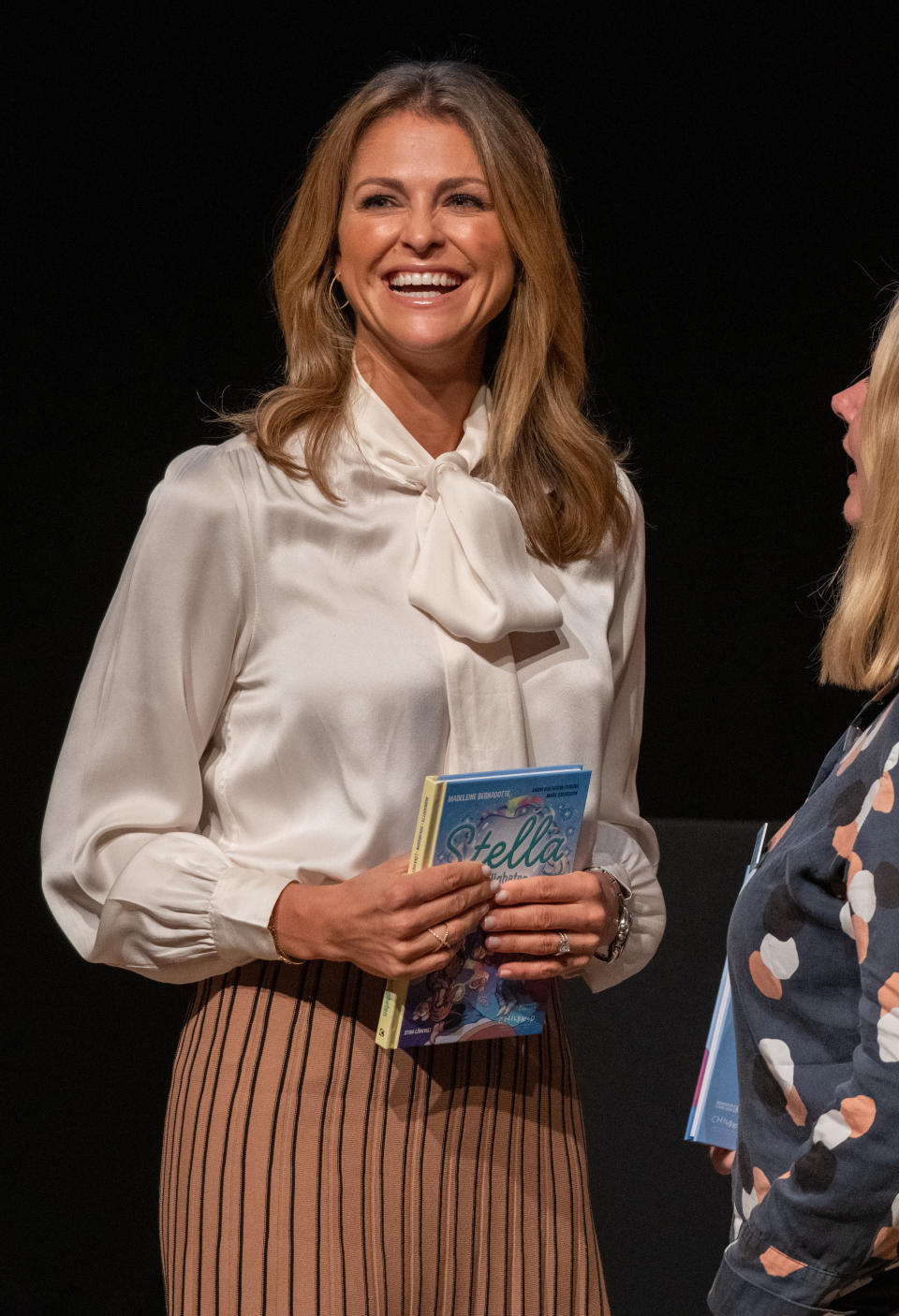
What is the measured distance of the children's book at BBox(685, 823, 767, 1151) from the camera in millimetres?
1645

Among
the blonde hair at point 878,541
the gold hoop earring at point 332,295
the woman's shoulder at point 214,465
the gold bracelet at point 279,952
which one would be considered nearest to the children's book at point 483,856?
the gold bracelet at point 279,952

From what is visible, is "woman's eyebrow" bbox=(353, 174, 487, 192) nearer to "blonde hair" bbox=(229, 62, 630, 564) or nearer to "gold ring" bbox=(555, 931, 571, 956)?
"blonde hair" bbox=(229, 62, 630, 564)

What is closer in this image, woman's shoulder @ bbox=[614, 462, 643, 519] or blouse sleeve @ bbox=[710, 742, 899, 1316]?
blouse sleeve @ bbox=[710, 742, 899, 1316]

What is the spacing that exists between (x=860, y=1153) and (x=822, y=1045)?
143 millimetres

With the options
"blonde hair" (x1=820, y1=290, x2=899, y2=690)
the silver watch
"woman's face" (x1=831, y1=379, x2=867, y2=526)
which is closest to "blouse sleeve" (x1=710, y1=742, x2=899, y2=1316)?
"blonde hair" (x1=820, y1=290, x2=899, y2=690)

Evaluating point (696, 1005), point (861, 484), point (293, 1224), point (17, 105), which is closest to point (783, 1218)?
point (293, 1224)

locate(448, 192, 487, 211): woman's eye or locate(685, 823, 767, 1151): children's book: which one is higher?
locate(448, 192, 487, 211): woman's eye

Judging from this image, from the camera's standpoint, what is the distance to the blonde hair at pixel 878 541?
4.44 ft

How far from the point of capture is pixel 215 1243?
159cm

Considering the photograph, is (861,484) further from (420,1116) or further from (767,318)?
(767,318)

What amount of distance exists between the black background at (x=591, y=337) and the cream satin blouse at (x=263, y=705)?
46.2 inches

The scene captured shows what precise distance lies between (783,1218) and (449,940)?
0.47m

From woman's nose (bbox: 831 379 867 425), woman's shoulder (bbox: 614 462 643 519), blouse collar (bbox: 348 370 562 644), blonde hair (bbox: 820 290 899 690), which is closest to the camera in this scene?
blonde hair (bbox: 820 290 899 690)

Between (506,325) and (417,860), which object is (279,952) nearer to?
(417,860)
